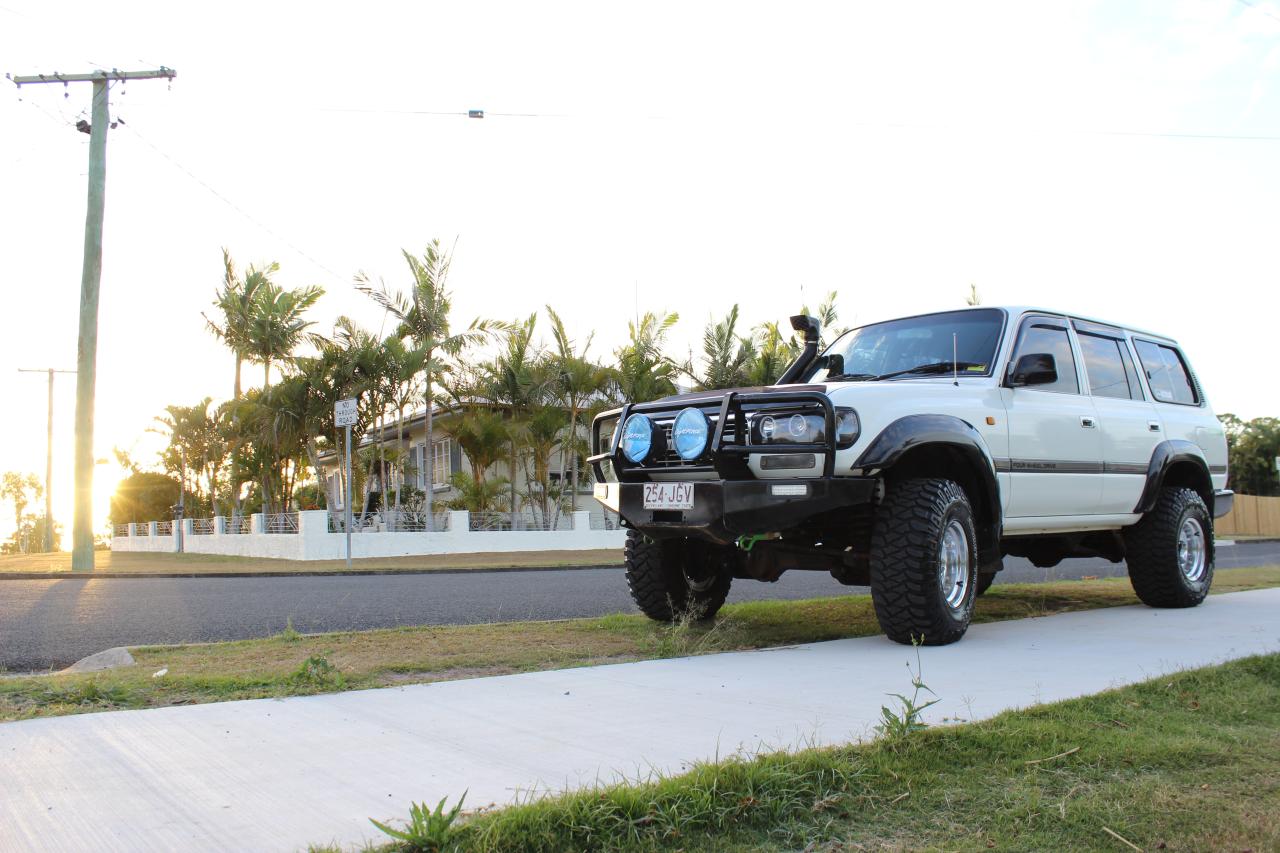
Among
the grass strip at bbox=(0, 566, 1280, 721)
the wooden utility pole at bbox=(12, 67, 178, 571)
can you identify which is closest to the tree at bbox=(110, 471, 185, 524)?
the wooden utility pole at bbox=(12, 67, 178, 571)

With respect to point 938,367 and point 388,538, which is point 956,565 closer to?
point 938,367

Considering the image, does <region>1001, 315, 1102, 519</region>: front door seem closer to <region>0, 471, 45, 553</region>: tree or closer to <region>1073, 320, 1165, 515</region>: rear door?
<region>1073, 320, 1165, 515</region>: rear door

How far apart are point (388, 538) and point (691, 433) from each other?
16972mm

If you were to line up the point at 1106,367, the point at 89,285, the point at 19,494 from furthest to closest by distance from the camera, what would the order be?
the point at 19,494
the point at 89,285
the point at 1106,367

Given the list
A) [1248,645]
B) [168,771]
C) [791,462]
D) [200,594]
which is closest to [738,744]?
[168,771]

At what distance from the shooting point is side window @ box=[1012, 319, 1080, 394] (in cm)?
695

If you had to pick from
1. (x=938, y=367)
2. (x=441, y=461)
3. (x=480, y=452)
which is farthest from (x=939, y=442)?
(x=441, y=461)

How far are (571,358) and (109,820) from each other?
80.1 ft

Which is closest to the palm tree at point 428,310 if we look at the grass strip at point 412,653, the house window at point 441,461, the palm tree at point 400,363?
the palm tree at point 400,363

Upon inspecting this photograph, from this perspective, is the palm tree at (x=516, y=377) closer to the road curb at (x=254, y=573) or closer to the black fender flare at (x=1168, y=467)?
the road curb at (x=254, y=573)

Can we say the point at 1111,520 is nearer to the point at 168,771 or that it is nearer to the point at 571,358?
the point at 168,771

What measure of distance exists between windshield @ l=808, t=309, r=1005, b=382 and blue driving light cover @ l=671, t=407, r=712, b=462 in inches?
54.9

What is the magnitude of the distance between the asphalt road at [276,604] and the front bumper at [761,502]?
2.90m

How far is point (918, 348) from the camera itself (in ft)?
23.1
